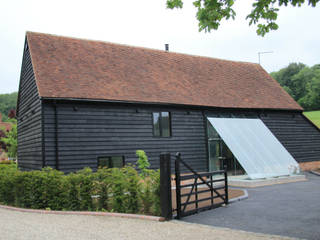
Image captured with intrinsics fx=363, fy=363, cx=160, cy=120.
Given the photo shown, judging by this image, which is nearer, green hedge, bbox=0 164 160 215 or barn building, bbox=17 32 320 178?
green hedge, bbox=0 164 160 215

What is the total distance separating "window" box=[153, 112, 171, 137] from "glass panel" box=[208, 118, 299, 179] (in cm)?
253

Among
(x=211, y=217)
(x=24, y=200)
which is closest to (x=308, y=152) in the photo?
(x=211, y=217)

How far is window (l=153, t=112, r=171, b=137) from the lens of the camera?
60.0 ft

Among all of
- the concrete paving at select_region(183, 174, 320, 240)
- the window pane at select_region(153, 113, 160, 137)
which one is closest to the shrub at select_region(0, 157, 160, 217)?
the concrete paving at select_region(183, 174, 320, 240)

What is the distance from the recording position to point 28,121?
1836 cm

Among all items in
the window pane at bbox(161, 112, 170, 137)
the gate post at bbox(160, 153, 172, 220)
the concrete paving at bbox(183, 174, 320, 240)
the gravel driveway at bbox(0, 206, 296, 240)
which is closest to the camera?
the gravel driveway at bbox(0, 206, 296, 240)

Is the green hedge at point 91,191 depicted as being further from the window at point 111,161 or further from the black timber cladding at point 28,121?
the window at point 111,161

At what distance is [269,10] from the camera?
9.27 meters

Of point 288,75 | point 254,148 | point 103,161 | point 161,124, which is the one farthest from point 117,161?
point 288,75

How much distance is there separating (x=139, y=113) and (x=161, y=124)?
141 cm

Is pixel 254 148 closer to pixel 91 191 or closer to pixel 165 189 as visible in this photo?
pixel 91 191

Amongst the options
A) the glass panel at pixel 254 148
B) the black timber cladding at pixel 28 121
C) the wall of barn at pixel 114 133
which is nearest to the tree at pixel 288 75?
the glass panel at pixel 254 148

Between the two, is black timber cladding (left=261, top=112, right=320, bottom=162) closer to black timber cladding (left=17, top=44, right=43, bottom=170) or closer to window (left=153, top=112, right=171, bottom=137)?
window (left=153, top=112, right=171, bottom=137)

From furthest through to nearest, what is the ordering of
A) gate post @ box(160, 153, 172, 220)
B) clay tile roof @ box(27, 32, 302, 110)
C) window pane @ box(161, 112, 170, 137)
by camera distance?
window pane @ box(161, 112, 170, 137)
clay tile roof @ box(27, 32, 302, 110)
gate post @ box(160, 153, 172, 220)
